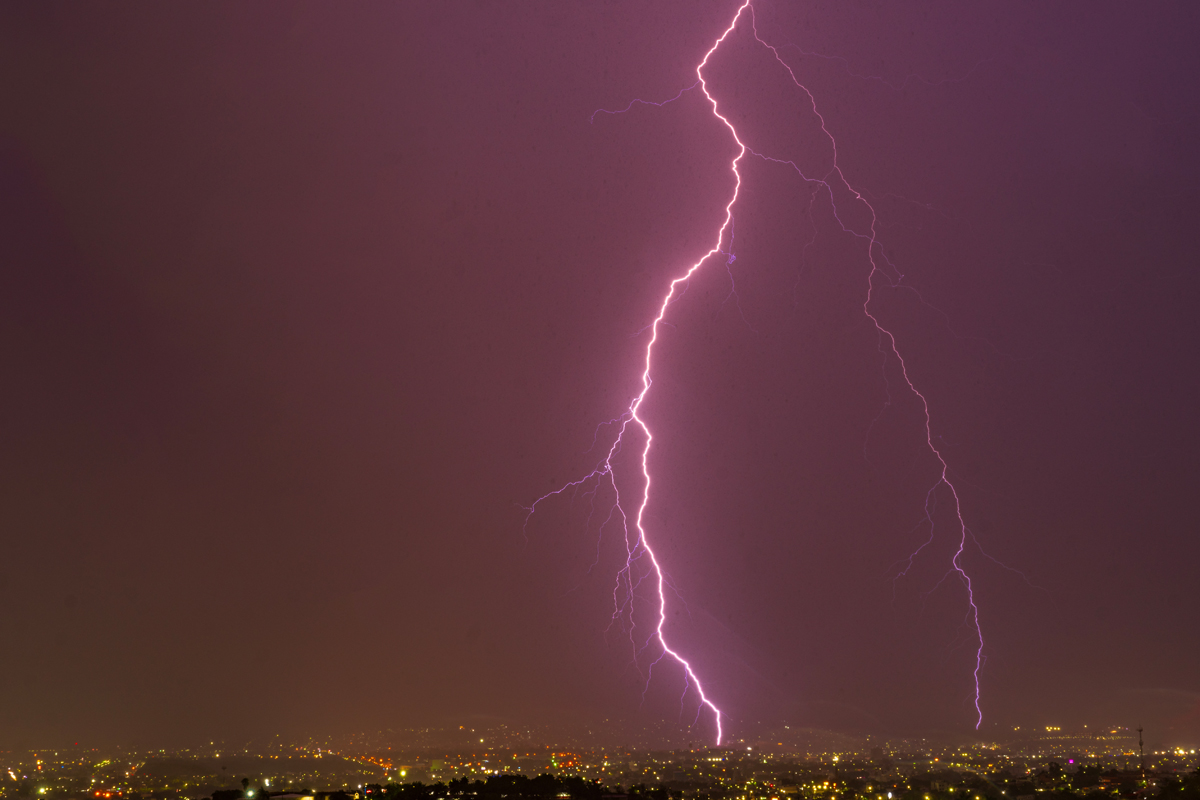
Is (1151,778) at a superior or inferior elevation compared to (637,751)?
superior

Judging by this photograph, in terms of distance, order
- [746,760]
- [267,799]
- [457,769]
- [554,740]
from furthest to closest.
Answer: [554,740], [746,760], [457,769], [267,799]

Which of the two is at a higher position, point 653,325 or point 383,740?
point 653,325

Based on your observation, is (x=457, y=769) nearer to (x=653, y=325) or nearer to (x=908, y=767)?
(x=908, y=767)

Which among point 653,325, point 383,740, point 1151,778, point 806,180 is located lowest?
point 383,740

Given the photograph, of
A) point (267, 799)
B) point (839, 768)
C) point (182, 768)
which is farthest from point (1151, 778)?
point (182, 768)

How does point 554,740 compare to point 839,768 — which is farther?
point 554,740

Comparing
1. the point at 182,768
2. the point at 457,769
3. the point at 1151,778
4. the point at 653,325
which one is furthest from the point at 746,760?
the point at 653,325

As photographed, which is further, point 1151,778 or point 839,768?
point 839,768

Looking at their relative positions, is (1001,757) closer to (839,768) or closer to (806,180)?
(839,768)

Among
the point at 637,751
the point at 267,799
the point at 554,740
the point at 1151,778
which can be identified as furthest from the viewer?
the point at 554,740
